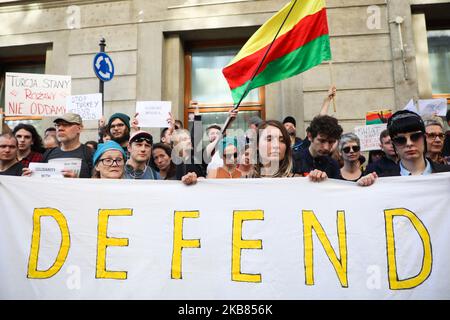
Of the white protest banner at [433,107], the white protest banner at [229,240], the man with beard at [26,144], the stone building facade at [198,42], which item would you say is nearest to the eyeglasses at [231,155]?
the white protest banner at [229,240]

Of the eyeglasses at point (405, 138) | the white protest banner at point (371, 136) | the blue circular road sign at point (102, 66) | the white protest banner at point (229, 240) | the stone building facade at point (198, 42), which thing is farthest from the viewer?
the stone building facade at point (198, 42)

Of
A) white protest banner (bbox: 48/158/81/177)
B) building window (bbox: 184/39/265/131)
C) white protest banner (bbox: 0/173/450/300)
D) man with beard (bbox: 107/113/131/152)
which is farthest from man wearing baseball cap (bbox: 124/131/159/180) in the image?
building window (bbox: 184/39/265/131)

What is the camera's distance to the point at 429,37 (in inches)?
300

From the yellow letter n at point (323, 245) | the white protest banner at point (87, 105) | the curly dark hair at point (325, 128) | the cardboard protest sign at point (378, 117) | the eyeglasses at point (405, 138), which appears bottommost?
the yellow letter n at point (323, 245)

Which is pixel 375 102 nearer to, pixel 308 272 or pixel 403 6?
pixel 403 6

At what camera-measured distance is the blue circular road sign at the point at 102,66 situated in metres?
6.29

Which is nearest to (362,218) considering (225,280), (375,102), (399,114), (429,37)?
(399,114)

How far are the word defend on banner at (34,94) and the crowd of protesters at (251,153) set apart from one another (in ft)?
2.64

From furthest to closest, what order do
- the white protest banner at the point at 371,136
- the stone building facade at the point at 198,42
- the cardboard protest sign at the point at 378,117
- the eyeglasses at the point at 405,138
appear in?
1. the stone building facade at the point at 198,42
2. the cardboard protest sign at the point at 378,117
3. the white protest banner at the point at 371,136
4. the eyeglasses at the point at 405,138

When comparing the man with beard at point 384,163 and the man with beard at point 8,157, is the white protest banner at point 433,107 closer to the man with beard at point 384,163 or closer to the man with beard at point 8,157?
the man with beard at point 384,163

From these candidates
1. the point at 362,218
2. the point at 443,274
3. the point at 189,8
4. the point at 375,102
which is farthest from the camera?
the point at 189,8

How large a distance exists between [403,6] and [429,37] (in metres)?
1.04

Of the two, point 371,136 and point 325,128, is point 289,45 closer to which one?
point 325,128

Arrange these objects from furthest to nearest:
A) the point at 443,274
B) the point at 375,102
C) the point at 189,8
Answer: the point at 189,8 < the point at 375,102 < the point at 443,274
